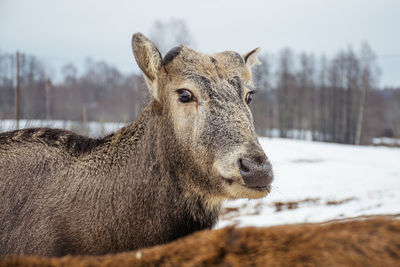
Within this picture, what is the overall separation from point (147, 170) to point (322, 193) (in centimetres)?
847

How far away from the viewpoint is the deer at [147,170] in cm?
252

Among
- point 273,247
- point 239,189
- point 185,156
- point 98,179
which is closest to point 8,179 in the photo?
point 98,179

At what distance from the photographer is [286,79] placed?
45312 millimetres

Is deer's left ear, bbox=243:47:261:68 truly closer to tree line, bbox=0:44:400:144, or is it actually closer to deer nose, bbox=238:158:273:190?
deer nose, bbox=238:158:273:190

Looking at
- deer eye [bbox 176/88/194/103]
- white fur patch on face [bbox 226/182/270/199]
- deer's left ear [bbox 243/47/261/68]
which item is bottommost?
white fur patch on face [bbox 226/182/270/199]

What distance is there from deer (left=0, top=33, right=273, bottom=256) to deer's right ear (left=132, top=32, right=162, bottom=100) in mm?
10

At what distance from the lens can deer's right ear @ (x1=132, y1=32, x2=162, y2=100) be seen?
9.56ft

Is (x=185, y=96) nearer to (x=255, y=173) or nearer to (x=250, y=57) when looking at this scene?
(x=255, y=173)

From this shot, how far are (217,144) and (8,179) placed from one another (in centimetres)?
195

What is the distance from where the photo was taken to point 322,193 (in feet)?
32.1

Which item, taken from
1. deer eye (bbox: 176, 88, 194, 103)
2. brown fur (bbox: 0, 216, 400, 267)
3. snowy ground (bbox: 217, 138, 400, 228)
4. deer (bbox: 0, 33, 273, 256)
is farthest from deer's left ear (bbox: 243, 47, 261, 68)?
brown fur (bbox: 0, 216, 400, 267)

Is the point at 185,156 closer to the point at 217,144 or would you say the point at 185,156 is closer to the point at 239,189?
the point at 217,144

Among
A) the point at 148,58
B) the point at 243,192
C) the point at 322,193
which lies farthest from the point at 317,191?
the point at 148,58

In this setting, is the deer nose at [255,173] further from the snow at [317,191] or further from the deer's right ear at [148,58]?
the deer's right ear at [148,58]
